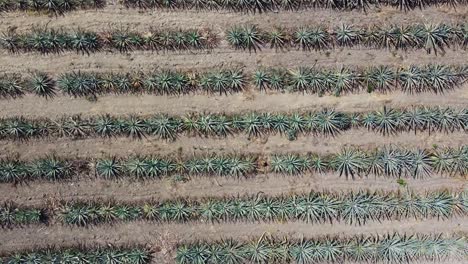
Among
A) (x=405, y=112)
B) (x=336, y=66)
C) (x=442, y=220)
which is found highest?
(x=336, y=66)

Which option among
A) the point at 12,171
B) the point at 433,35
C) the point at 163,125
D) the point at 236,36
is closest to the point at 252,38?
the point at 236,36

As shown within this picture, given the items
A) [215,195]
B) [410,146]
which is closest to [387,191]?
[410,146]

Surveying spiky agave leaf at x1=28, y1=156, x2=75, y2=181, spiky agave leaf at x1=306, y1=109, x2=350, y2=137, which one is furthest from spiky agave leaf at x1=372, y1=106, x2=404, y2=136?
spiky agave leaf at x1=28, y1=156, x2=75, y2=181

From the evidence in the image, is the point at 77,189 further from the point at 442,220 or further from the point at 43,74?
Answer: the point at 442,220

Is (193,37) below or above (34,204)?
above

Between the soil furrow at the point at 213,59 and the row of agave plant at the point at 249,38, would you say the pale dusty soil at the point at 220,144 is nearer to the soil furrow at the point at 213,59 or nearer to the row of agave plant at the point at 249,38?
the soil furrow at the point at 213,59
